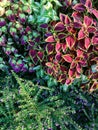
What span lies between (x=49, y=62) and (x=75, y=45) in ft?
0.75

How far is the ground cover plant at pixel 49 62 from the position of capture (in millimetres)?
2117

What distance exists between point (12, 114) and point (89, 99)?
59 centimetres

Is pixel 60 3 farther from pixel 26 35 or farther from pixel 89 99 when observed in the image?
pixel 89 99

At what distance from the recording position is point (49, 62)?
2229mm

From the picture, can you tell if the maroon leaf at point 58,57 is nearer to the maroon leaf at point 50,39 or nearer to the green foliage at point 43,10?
the maroon leaf at point 50,39

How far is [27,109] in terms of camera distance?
218 cm

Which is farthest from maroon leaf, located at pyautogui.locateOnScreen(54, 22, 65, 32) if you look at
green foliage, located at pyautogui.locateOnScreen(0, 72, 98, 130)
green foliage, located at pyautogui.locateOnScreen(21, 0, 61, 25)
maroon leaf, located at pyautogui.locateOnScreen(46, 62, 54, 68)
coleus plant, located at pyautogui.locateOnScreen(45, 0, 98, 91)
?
green foliage, located at pyautogui.locateOnScreen(0, 72, 98, 130)

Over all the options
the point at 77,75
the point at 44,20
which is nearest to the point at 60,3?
the point at 44,20

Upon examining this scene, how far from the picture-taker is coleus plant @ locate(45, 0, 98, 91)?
207 cm

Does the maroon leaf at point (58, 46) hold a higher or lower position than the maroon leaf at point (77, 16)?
lower

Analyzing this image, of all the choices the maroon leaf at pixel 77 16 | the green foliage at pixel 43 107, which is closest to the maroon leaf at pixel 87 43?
the maroon leaf at pixel 77 16

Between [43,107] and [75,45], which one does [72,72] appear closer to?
[75,45]

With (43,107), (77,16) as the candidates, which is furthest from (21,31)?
(43,107)

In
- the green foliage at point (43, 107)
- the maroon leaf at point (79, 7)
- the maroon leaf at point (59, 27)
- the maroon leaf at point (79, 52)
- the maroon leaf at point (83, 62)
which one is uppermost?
the maroon leaf at point (79, 7)
